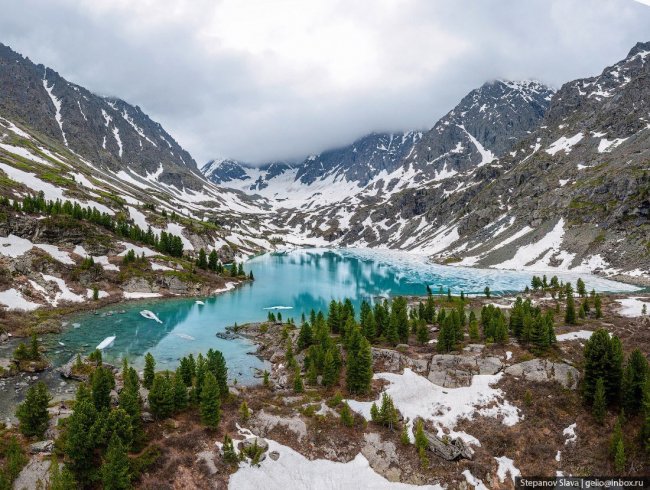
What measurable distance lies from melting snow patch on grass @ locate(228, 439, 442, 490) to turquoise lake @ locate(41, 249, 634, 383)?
2233cm

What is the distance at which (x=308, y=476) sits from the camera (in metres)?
31.0

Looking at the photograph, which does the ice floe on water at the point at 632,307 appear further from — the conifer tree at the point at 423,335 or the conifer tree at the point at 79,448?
the conifer tree at the point at 79,448

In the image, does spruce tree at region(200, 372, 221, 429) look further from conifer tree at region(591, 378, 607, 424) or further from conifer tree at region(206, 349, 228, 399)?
conifer tree at region(591, 378, 607, 424)

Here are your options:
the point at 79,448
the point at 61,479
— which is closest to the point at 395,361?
the point at 79,448

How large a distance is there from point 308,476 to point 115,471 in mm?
13898

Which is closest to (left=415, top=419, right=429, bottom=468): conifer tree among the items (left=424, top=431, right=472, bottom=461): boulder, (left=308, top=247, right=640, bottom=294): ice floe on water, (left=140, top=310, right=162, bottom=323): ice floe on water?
(left=424, top=431, right=472, bottom=461): boulder

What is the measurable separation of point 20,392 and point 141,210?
5690 inches

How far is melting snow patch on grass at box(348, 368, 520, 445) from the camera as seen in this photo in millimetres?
37719

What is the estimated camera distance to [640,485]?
2808 cm

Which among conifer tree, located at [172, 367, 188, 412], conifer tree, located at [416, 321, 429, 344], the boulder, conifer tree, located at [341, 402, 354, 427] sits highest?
conifer tree, located at [416, 321, 429, 344]

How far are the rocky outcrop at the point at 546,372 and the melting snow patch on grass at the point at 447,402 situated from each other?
7.63ft

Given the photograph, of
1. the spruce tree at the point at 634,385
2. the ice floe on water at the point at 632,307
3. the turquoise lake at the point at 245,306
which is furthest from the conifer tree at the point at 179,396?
the ice floe on water at the point at 632,307

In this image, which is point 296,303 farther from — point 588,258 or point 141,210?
point 588,258

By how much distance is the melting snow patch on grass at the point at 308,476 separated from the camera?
2981cm
